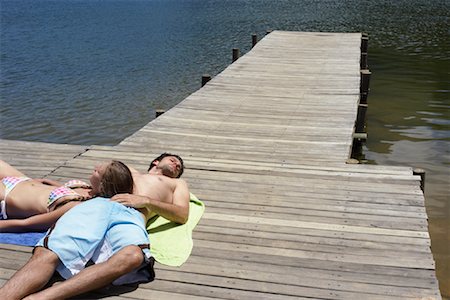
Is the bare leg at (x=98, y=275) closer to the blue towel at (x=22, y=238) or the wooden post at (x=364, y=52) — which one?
the blue towel at (x=22, y=238)

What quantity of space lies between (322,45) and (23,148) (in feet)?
42.3

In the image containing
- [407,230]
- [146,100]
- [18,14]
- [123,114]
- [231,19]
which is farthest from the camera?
[18,14]

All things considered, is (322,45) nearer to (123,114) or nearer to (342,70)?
(342,70)

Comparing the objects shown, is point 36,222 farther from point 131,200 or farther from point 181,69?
point 181,69

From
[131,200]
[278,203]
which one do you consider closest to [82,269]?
[131,200]

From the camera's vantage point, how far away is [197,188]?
20.3 feet

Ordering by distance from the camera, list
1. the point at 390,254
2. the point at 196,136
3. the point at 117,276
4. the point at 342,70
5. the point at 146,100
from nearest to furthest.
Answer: the point at 117,276 → the point at 390,254 → the point at 196,136 → the point at 342,70 → the point at 146,100

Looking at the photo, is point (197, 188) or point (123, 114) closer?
point (197, 188)

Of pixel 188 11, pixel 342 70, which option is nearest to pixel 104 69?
pixel 342 70

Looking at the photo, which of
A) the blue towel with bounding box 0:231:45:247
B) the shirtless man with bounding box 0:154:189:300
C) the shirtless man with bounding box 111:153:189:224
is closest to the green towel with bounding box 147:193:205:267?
the shirtless man with bounding box 111:153:189:224

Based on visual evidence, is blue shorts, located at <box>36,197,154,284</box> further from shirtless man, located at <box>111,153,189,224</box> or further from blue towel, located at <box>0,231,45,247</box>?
blue towel, located at <box>0,231,45,247</box>

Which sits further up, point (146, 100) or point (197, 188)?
point (197, 188)

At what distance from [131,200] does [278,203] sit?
179cm

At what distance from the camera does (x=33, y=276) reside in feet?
12.7
